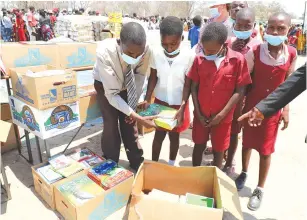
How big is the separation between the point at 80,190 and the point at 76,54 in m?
1.65

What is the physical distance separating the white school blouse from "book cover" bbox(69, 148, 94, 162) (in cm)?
100

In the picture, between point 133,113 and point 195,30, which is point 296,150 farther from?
point 195,30

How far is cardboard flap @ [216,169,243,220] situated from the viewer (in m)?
1.94

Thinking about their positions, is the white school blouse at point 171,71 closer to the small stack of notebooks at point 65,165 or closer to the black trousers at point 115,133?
the black trousers at point 115,133

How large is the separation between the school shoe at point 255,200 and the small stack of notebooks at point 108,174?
111cm

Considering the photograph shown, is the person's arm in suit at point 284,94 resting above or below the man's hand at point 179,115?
above

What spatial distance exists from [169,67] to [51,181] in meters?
1.39

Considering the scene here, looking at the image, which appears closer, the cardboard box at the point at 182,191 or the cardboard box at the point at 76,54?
the cardboard box at the point at 182,191

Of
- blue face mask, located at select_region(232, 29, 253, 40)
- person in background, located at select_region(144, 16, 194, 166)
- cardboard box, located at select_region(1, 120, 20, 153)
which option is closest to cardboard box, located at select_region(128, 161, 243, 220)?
person in background, located at select_region(144, 16, 194, 166)

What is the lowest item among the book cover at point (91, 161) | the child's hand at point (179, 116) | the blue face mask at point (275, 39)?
the book cover at point (91, 161)

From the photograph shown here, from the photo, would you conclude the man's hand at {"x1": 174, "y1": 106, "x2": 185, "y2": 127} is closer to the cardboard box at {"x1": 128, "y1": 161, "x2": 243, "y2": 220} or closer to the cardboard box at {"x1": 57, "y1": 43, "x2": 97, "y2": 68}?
the cardboard box at {"x1": 128, "y1": 161, "x2": 243, "y2": 220}

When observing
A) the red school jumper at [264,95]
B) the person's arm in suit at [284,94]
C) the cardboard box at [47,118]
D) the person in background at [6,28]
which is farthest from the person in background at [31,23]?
the person's arm in suit at [284,94]

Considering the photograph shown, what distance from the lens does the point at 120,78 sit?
2260 millimetres

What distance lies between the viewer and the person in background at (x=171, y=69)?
2025 mm
